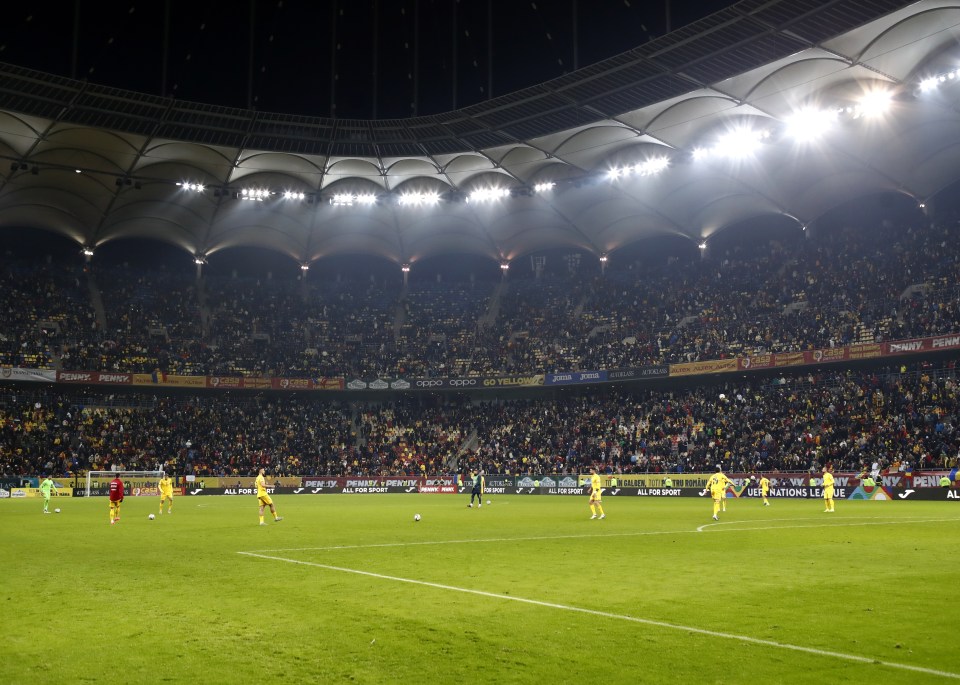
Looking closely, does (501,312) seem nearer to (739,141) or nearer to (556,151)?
(556,151)

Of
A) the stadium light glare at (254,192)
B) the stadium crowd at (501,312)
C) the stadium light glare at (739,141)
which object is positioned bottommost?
the stadium crowd at (501,312)

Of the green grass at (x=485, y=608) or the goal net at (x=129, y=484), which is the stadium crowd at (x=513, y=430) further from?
the green grass at (x=485, y=608)

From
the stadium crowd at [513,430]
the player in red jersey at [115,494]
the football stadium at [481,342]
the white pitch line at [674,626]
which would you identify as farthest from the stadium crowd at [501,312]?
the white pitch line at [674,626]

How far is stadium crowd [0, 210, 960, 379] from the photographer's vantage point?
2259 inches

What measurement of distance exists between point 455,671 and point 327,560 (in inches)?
381

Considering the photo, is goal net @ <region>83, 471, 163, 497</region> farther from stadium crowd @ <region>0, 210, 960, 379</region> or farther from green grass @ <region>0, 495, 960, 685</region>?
green grass @ <region>0, 495, 960, 685</region>

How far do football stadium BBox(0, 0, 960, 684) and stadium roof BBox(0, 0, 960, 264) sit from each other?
30 cm

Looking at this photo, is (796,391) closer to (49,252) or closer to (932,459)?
(932,459)

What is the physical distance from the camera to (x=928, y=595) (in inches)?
468

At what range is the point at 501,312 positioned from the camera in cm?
7812

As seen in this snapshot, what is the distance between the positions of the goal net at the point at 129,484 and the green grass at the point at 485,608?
122 feet

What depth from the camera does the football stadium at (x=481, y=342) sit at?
10.9m

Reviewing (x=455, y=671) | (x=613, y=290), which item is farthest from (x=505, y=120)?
(x=455, y=671)

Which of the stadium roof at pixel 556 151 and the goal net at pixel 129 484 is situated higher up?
the stadium roof at pixel 556 151
